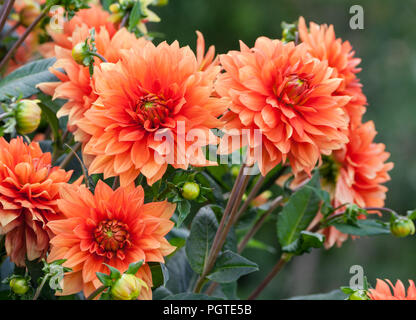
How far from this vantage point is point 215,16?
2.57 metres

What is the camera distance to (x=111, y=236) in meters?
0.46

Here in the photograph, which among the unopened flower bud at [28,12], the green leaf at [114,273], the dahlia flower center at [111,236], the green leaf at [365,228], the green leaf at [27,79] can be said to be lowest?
the green leaf at [114,273]

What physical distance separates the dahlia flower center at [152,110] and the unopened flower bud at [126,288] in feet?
0.46

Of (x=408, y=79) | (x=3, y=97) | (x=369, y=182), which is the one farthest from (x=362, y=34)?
(x=3, y=97)

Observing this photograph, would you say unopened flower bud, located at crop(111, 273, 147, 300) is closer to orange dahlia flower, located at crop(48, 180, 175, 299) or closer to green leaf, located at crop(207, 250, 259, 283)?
orange dahlia flower, located at crop(48, 180, 175, 299)

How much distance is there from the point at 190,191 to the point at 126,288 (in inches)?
4.3

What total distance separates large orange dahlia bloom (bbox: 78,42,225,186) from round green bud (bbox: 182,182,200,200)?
0.03 m

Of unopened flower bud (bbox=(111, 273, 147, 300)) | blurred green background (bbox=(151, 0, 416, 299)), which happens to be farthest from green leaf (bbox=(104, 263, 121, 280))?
blurred green background (bbox=(151, 0, 416, 299))

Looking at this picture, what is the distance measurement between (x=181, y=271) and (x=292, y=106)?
0.27 m

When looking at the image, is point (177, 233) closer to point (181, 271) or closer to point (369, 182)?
point (181, 271)

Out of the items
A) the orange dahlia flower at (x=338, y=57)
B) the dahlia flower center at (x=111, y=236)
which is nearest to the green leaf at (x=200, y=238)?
the dahlia flower center at (x=111, y=236)

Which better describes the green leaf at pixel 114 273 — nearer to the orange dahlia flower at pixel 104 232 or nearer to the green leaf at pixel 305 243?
the orange dahlia flower at pixel 104 232

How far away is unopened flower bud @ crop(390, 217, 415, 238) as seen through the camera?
609 mm

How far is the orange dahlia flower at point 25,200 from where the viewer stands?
1.52 feet
